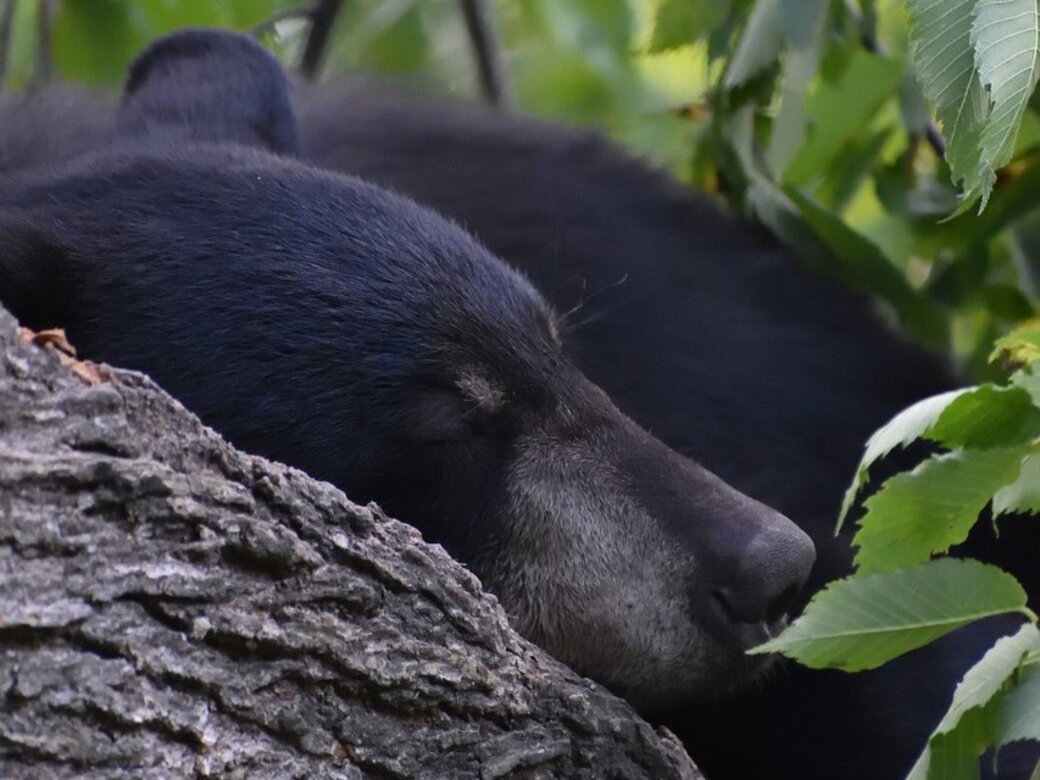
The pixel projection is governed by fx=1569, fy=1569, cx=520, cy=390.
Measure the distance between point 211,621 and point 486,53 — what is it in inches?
137

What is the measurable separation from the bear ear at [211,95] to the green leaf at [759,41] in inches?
38.3

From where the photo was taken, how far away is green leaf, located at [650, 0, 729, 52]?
351 centimetres

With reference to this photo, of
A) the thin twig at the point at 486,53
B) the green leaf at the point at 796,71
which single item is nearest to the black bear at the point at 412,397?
the green leaf at the point at 796,71

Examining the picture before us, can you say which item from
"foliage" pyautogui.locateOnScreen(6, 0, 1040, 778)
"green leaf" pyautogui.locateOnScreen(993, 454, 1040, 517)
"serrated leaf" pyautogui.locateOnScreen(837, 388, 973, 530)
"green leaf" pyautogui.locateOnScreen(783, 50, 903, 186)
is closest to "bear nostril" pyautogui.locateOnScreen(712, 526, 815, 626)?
"foliage" pyautogui.locateOnScreen(6, 0, 1040, 778)

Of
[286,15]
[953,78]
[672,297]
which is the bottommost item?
[672,297]

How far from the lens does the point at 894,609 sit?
6.41ft

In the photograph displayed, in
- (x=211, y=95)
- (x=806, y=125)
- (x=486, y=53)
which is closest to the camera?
(x=211, y=95)

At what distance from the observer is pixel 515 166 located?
423cm

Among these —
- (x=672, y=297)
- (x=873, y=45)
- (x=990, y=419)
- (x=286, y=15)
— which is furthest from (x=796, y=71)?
(x=990, y=419)

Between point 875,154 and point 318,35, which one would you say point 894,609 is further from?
point 318,35

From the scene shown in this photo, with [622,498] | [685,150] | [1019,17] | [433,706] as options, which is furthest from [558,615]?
[685,150]

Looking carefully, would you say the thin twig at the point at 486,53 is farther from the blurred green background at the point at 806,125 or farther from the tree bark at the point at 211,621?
the tree bark at the point at 211,621

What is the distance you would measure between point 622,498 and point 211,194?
871 mm

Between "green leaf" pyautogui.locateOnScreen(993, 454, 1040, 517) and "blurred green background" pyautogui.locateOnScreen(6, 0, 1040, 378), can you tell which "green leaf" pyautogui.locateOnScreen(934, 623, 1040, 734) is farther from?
"blurred green background" pyautogui.locateOnScreen(6, 0, 1040, 378)
